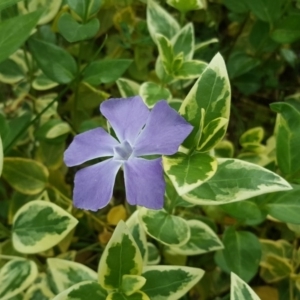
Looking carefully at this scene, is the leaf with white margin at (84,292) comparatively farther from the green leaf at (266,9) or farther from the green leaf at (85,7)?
the green leaf at (266,9)

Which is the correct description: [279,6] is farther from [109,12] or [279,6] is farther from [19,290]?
[19,290]

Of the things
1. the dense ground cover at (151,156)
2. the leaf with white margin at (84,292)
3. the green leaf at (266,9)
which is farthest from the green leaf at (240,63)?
the leaf with white margin at (84,292)

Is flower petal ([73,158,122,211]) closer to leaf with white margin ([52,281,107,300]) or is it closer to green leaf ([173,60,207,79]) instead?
leaf with white margin ([52,281,107,300])

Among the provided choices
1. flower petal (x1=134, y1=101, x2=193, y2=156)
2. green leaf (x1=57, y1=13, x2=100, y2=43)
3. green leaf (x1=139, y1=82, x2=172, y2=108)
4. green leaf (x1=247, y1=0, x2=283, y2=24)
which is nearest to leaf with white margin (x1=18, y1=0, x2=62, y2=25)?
green leaf (x1=57, y1=13, x2=100, y2=43)

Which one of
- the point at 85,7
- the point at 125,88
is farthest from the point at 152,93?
the point at 85,7

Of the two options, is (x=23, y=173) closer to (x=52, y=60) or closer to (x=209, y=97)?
(x=52, y=60)

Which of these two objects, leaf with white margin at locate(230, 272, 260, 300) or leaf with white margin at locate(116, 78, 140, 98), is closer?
leaf with white margin at locate(230, 272, 260, 300)

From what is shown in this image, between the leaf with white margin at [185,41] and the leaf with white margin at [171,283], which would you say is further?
the leaf with white margin at [185,41]
